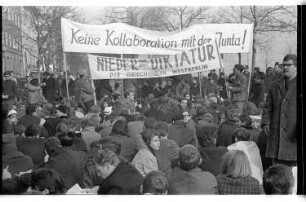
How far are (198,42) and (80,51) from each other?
3.82 feet

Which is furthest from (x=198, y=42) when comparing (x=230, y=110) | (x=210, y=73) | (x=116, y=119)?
(x=116, y=119)

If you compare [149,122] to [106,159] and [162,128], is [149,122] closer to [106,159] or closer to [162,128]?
[162,128]

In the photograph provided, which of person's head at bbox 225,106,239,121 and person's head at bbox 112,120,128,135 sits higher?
person's head at bbox 225,106,239,121

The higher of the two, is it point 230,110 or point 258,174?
point 230,110

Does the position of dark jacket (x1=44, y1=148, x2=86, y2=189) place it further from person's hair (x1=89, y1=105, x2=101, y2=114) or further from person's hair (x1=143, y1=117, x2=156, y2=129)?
person's hair (x1=143, y1=117, x2=156, y2=129)

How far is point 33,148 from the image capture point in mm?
5762

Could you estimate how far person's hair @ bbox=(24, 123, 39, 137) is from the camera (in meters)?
5.78

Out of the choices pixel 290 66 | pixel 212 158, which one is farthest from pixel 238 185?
pixel 290 66

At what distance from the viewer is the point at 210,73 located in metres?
5.93

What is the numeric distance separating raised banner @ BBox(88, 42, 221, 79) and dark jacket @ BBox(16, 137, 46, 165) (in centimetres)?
85

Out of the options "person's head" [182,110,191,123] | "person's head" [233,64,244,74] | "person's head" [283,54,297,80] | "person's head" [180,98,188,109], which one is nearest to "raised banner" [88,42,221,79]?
"person's head" [233,64,244,74]

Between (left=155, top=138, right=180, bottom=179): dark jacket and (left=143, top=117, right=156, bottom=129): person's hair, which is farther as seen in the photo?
(left=143, top=117, right=156, bottom=129): person's hair
